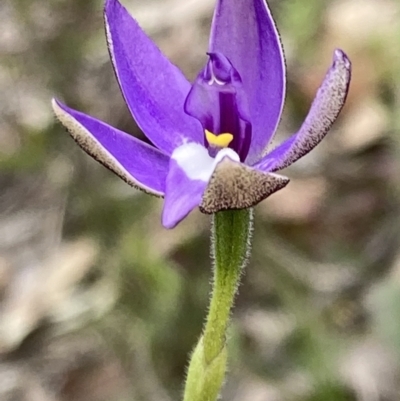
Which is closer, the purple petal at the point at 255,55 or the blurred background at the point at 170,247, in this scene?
the purple petal at the point at 255,55

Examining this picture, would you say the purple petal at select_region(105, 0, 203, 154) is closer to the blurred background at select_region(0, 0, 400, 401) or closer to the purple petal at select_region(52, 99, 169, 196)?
the purple petal at select_region(52, 99, 169, 196)

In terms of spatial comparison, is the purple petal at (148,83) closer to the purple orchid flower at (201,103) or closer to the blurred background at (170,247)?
the purple orchid flower at (201,103)

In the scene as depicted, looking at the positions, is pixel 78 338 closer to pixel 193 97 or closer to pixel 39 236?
pixel 39 236

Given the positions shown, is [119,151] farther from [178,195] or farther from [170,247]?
[170,247]

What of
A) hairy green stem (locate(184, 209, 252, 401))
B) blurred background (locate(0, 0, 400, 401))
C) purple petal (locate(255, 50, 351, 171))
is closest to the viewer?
purple petal (locate(255, 50, 351, 171))

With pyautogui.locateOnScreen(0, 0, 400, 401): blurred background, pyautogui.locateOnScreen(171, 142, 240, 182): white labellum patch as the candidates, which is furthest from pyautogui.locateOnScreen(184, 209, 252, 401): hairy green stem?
pyautogui.locateOnScreen(0, 0, 400, 401): blurred background

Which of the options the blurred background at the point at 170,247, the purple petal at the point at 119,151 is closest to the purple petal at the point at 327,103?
the purple petal at the point at 119,151

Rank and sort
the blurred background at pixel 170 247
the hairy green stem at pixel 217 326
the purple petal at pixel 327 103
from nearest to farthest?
1. the purple petal at pixel 327 103
2. the hairy green stem at pixel 217 326
3. the blurred background at pixel 170 247

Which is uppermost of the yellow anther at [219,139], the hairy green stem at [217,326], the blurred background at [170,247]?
the yellow anther at [219,139]
